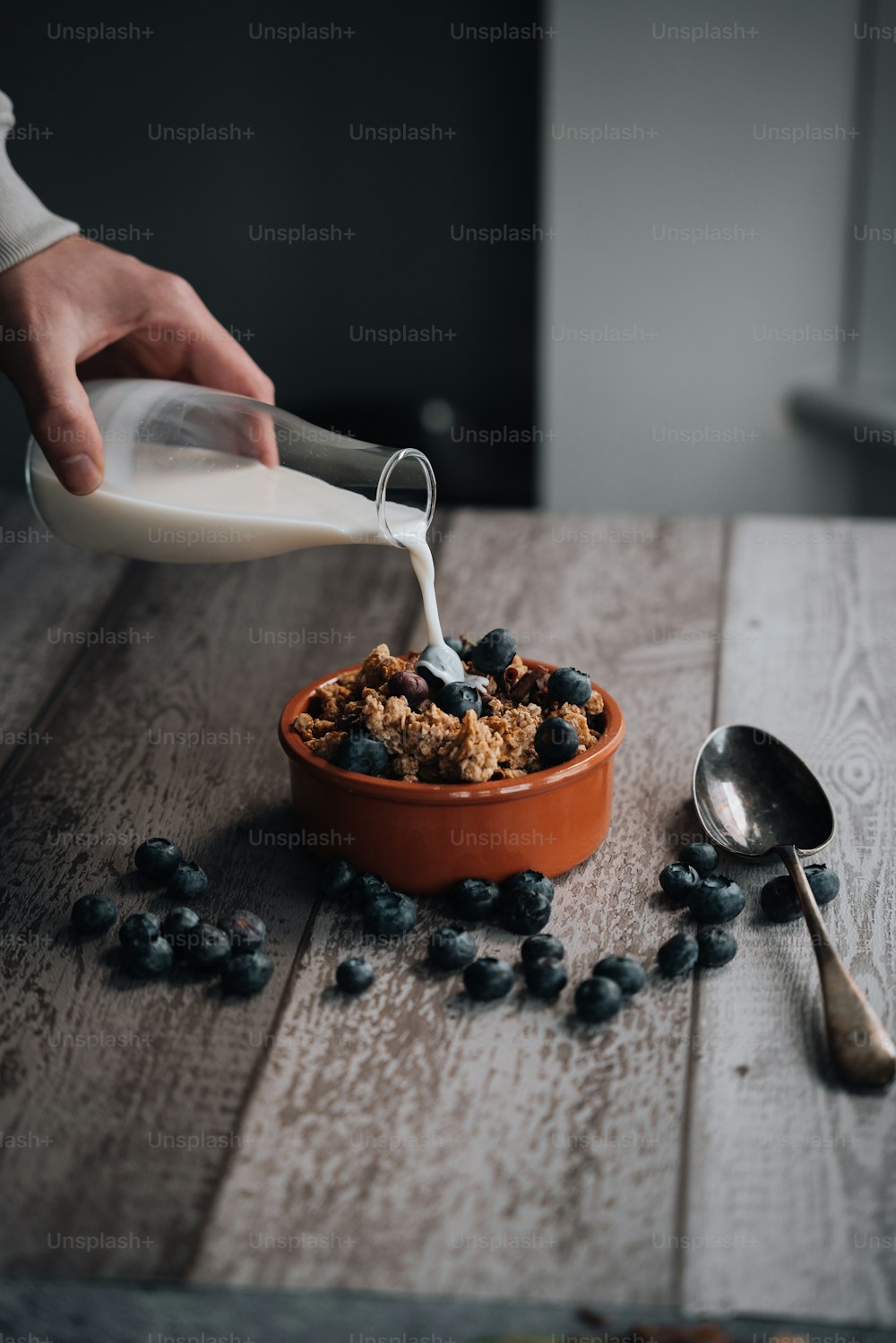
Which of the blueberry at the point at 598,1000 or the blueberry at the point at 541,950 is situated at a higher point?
the blueberry at the point at 598,1000

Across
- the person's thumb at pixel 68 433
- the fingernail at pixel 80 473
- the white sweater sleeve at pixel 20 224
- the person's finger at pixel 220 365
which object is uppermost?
the white sweater sleeve at pixel 20 224

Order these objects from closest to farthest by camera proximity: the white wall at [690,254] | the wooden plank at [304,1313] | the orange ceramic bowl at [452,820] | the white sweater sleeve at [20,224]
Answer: the wooden plank at [304,1313] → the orange ceramic bowl at [452,820] → the white sweater sleeve at [20,224] → the white wall at [690,254]

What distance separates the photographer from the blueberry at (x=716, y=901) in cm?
108

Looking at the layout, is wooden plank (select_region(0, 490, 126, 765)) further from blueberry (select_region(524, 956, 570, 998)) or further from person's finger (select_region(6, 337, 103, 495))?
blueberry (select_region(524, 956, 570, 998))

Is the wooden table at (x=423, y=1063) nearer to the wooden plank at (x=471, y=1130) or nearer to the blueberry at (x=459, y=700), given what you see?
the wooden plank at (x=471, y=1130)

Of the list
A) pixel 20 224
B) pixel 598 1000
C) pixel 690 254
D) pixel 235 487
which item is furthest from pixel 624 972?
pixel 690 254

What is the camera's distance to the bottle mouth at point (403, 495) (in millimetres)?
1180

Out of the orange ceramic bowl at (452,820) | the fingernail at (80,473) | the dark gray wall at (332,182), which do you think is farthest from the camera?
the dark gray wall at (332,182)

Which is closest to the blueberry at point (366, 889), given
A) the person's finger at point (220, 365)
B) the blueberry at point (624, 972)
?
the blueberry at point (624, 972)

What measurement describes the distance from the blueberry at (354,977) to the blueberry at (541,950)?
5.0 inches

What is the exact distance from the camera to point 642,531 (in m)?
2.06

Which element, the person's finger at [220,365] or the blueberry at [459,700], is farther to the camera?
the person's finger at [220,365]

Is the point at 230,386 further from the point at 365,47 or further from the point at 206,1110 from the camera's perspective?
the point at 365,47

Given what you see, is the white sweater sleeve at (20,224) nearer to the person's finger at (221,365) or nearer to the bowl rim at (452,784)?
the person's finger at (221,365)
